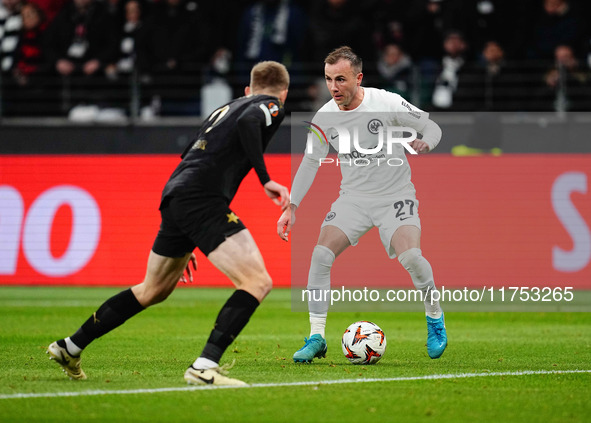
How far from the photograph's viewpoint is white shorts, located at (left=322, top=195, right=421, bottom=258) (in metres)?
8.20

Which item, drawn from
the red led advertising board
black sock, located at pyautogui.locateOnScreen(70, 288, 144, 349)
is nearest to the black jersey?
black sock, located at pyautogui.locateOnScreen(70, 288, 144, 349)

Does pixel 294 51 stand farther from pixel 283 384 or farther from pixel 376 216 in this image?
pixel 283 384

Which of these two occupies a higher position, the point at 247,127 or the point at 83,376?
the point at 247,127

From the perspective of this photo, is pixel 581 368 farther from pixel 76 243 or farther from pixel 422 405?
pixel 76 243

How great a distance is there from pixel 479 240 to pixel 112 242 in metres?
5.52

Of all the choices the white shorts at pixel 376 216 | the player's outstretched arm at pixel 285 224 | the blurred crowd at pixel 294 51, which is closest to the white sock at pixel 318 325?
the white shorts at pixel 376 216

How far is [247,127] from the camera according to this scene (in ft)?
20.6

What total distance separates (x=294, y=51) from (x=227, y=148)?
10261 mm

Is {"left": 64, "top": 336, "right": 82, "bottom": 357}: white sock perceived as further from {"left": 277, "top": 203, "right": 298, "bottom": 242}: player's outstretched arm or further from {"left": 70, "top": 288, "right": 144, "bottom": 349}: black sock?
{"left": 277, "top": 203, "right": 298, "bottom": 242}: player's outstretched arm

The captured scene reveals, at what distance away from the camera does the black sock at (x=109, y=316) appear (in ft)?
21.7

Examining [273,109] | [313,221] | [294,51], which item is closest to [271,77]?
[273,109]

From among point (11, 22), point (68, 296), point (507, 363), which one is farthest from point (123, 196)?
point (507, 363)

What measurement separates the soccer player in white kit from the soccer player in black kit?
1.66 meters

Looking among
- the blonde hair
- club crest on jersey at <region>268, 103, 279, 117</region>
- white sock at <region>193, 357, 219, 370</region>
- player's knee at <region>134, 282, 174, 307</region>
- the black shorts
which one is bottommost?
white sock at <region>193, 357, 219, 370</region>
